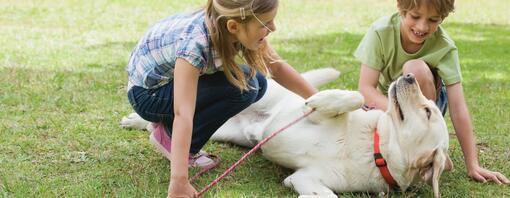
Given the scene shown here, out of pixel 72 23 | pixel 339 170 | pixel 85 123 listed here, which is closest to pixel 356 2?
pixel 72 23

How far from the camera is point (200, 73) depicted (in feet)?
11.5

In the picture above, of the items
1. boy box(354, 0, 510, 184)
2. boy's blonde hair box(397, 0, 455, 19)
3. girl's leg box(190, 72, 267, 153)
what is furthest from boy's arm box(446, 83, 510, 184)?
girl's leg box(190, 72, 267, 153)

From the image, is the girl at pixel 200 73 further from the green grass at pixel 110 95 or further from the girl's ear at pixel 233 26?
the green grass at pixel 110 95

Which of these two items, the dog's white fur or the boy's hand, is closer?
the dog's white fur

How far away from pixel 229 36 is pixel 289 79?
657mm

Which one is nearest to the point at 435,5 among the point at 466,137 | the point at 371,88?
the point at 371,88

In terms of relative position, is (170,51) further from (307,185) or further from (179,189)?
(307,185)

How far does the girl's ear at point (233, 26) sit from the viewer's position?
333 cm

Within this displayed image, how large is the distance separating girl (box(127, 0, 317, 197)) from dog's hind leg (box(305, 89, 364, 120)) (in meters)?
0.30

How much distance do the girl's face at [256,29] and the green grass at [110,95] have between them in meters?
0.73

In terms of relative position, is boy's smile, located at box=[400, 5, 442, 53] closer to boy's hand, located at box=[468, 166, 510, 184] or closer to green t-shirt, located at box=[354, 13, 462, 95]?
green t-shirt, located at box=[354, 13, 462, 95]

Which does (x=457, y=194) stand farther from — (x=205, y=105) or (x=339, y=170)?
(x=205, y=105)

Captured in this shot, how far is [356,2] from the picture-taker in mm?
13164

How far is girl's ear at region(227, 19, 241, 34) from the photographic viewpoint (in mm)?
3335
